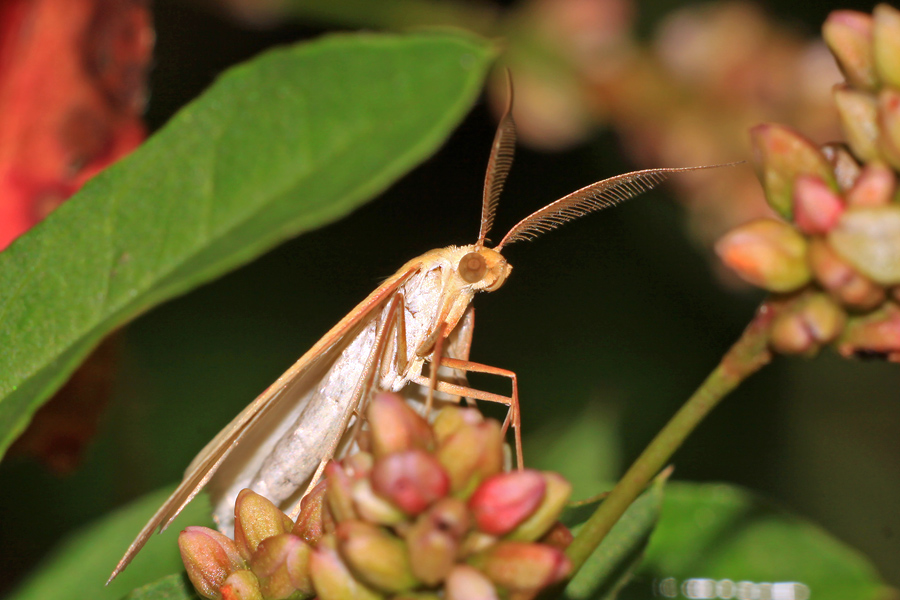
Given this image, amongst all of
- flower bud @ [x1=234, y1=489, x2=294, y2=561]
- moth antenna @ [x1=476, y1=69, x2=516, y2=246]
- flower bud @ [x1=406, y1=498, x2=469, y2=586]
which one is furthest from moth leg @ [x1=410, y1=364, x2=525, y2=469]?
flower bud @ [x1=406, y1=498, x2=469, y2=586]

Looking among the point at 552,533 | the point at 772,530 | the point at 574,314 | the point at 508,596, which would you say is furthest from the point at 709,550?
the point at 574,314

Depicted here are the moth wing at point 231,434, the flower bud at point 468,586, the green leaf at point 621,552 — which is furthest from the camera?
the moth wing at point 231,434

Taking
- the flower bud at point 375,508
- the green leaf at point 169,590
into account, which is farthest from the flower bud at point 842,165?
the green leaf at point 169,590

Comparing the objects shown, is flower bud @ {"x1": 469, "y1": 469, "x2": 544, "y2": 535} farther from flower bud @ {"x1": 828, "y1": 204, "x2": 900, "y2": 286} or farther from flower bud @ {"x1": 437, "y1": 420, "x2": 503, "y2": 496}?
flower bud @ {"x1": 828, "y1": 204, "x2": 900, "y2": 286}

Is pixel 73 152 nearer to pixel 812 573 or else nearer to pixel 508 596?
pixel 508 596

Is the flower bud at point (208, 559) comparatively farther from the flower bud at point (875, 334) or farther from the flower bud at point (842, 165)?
the flower bud at point (842, 165)

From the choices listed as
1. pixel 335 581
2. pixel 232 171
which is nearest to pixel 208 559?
pixel 335 581
